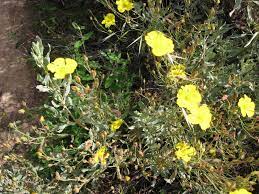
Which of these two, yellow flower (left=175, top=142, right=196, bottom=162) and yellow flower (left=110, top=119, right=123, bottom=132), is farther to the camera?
yellow flower (left=110, top=119, right=123, bottom=132)

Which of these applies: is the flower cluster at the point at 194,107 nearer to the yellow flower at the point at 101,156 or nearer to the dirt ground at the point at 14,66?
the yellow flower at the point at 101,156

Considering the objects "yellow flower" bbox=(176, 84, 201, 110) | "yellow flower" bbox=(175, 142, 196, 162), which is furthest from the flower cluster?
"yellow flower" bbox=(175, 142, 196, 162)

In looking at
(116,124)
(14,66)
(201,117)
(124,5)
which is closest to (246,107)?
(201,117)

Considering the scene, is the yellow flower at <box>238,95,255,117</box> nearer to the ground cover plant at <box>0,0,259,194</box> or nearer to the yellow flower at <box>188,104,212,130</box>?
the ground cover plant at <box>0,0,259,194</box>

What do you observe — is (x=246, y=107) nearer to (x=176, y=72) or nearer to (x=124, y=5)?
(x=176, y=72)

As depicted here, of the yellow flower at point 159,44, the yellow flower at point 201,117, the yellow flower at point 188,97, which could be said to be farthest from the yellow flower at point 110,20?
the yellow flower at point 201,117

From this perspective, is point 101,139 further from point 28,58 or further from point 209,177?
point 28,58

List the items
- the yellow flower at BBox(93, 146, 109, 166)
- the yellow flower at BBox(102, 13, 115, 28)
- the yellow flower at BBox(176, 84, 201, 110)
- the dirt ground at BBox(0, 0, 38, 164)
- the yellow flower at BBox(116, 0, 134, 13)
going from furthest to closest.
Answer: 1. the dirt ground at BBox(0, 0, 38, 164)
2. the yellow flower at BBox(102, 13, 115, 28)
3. the yellow flower at BBox(116, 0, 134, 13)
4. the yellow flower at BBox(93, 146, 109, 166)
5. the yellow flower at BBox(176, 84, 201, 110)
